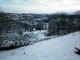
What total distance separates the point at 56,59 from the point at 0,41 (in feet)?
39.5

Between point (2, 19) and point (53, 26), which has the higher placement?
point (2, 19)

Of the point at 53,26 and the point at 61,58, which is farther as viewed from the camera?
the point at 53,26

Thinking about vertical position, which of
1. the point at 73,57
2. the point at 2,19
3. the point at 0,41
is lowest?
the point at 0,41

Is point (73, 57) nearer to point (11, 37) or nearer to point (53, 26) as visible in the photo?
point (11, 37)

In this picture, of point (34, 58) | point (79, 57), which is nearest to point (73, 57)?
point (79, 57)

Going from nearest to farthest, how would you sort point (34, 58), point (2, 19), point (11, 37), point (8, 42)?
1. point (34, 58)
2. point (2, 19)
3. point (8, 42)
4. point (11, 37)

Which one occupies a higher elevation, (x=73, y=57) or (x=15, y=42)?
A: (x=73, y=57)

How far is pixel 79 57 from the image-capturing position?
7.20m

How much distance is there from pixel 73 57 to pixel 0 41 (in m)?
12.8

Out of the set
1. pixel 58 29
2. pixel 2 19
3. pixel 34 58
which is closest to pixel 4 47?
pixel 2 19

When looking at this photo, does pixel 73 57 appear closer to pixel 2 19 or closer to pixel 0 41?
pixel 2 19

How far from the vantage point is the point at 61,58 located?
735 cm

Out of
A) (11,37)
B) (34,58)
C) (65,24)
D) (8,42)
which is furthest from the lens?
(65,24)

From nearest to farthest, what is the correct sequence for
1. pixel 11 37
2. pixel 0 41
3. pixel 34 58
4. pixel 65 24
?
pixel 34 58, pixel 0 41, pixel 11 37, pixel 65 24
